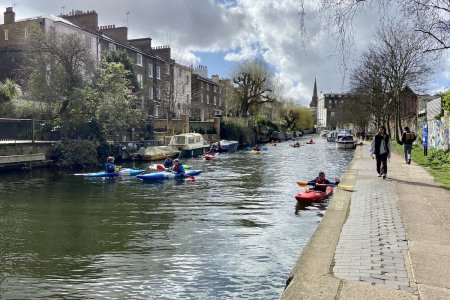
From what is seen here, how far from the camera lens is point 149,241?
10617 millimetres

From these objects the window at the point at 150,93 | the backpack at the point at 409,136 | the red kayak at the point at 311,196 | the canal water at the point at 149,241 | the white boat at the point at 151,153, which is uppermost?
the window at the point at 150,93

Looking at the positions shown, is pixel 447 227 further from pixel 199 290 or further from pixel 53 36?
pixel 53 36

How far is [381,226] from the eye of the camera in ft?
28.0

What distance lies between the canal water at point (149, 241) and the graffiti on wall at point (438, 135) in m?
12.9

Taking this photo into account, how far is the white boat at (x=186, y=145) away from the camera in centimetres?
3959

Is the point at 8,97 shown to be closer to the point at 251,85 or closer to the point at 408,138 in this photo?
the point at 408,138

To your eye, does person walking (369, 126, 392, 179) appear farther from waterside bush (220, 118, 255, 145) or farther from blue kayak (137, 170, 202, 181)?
waterside bush (220, 118, 255, 145)

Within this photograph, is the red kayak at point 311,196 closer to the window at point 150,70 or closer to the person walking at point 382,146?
the person walking at point 382,146

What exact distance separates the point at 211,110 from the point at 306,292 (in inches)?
2817

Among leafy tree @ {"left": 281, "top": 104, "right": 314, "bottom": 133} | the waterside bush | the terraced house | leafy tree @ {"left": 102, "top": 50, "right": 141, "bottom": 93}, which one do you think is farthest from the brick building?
leafy tree @ {"left": 281, "top": 104, "right": 314, "bottom": 133}

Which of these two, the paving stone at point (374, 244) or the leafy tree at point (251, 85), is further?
the leafy tree at point (251, 85)

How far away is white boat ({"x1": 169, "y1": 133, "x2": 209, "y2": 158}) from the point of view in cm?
3959

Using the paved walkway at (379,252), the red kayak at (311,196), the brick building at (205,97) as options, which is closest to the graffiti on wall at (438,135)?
the red kayak at (311,196)

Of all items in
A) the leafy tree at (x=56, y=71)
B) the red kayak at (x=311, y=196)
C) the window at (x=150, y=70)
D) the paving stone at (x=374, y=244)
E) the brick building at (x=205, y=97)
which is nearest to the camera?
the paving stone at (x=374, y=244)
